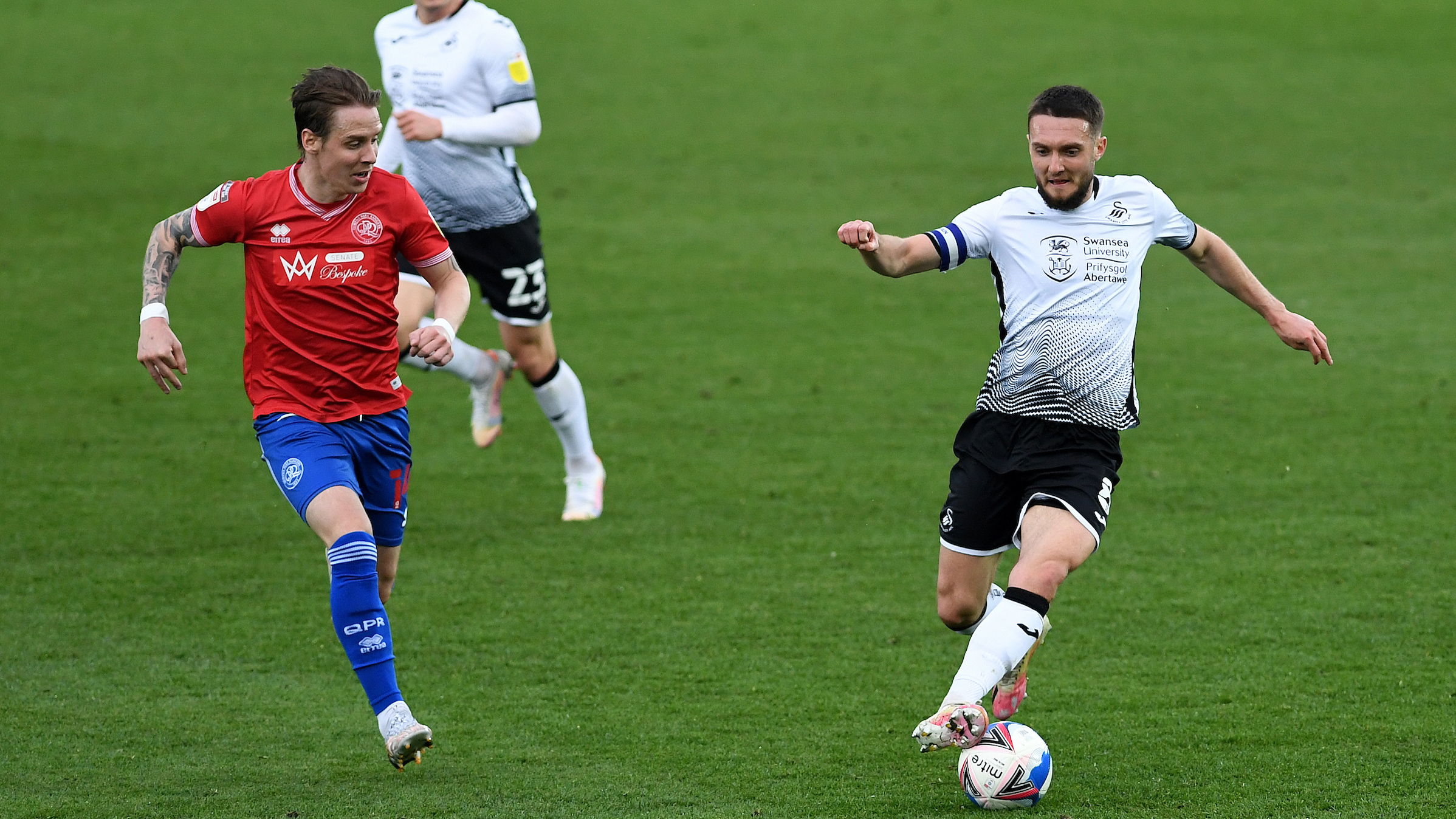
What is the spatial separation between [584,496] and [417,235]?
114 inches

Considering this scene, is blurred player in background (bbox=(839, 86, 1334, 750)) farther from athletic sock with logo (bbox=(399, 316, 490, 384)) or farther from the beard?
athletic sock with logo (bbox=(399, 316, 490, 384))

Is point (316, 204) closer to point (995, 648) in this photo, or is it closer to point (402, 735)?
point (402, 735)

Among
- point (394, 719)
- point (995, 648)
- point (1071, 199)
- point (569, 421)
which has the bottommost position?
point (394, 719)

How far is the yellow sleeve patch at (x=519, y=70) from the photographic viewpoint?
7.57 m

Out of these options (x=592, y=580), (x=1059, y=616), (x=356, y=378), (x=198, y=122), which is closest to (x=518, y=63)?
(x=592, y=580)

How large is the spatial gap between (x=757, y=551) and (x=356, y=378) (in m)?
2.52

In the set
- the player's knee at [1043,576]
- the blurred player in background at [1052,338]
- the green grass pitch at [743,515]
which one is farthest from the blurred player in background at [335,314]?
the player's knee at [1043,576]

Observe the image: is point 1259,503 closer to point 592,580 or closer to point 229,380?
point 592,580

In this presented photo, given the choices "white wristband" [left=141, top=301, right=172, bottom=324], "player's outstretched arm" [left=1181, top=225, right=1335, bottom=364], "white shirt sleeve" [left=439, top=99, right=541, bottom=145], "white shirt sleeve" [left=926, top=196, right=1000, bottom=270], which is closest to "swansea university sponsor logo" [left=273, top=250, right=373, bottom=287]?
"white wristband" [left=141, top=301, right=172, bottom=324]

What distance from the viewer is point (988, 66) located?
20.4 m

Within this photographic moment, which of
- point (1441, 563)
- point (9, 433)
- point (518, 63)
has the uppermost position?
point (518, 63)

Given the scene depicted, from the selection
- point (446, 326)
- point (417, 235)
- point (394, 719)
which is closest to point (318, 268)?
point (417, 235)

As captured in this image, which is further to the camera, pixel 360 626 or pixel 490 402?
pixel 490 402

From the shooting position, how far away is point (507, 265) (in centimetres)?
770
